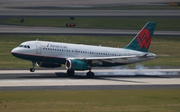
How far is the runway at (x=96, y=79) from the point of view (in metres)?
54.3

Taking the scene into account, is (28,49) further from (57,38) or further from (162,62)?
(57,38)

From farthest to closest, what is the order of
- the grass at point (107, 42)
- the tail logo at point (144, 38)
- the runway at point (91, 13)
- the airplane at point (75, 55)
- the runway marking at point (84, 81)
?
the runway at point (91, 13) → the grass at point (107, 42) → the tail logo at point (144, 38) → the airplane at point (75, 55) → the runway marking at point (84, 81)

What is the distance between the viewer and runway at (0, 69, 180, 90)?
54344mm

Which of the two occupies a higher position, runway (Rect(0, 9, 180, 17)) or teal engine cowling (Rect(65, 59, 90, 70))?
runway (Rect(0, 9, 180, 17))

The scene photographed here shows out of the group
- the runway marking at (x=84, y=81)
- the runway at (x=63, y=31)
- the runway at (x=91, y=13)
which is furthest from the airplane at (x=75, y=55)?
the runway at (x=91, y=13)

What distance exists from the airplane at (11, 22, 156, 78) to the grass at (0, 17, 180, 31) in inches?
2035

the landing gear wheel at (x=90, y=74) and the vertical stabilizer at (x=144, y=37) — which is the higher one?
the vertical stabilizer at (x=144, y=37)

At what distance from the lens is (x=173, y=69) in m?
69.4
